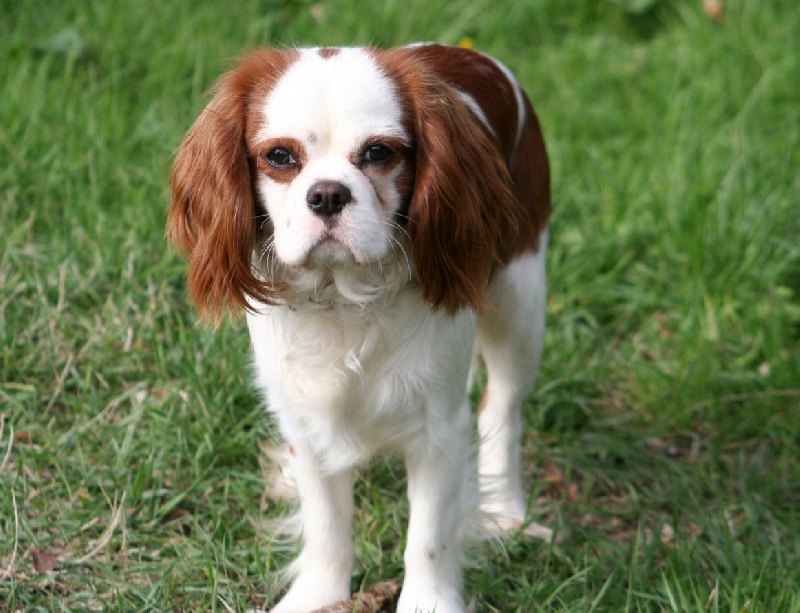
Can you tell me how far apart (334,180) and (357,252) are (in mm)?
164

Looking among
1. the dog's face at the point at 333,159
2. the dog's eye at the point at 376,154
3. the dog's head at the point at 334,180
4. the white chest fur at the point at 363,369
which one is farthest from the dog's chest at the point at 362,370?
the dog's eye at the point at 376,154

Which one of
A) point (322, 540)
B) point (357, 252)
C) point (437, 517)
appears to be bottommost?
point (322, 540)

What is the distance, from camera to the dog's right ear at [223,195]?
8.61 feet

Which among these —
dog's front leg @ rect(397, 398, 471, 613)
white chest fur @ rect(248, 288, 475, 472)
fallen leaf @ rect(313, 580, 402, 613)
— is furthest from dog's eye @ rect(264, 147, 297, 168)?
fallen leaf @ rect(313, 580, 402, 613)

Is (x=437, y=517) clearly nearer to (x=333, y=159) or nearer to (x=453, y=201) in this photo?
(x=453, y=201)

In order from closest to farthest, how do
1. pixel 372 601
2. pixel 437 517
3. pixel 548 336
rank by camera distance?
pixel 437 517 < pixel 372 601 < pixel 548 336

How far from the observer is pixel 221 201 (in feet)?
8.59

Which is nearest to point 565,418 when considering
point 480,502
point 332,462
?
point 480,502

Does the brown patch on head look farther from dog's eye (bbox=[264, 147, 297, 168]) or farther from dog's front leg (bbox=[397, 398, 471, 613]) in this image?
dog's front leg (bbox=[397, 398, 471, 613])

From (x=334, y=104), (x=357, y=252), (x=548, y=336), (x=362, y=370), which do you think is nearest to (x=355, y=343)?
(x=362, y=370)

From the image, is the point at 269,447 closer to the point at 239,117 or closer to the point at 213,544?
the point at 213,544

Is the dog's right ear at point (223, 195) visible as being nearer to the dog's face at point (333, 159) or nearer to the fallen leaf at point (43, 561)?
the dog's face at point (333, 159)

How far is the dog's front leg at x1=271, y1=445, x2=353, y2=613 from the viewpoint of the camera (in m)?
3.18

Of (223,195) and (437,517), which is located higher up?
(223,195)
